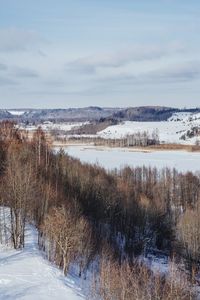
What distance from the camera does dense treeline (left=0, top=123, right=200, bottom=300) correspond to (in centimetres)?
3101

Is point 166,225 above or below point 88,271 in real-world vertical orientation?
below

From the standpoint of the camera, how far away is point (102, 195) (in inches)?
2731

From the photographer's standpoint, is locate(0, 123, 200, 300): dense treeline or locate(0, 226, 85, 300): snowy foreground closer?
locate(0, 226, 85, 300): snowy foreground

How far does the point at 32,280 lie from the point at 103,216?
34.3 m

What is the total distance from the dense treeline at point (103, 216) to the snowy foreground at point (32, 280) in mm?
1421

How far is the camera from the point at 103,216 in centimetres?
6494

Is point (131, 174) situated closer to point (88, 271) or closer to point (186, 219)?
point (186, 219)

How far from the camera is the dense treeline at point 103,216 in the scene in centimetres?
3101

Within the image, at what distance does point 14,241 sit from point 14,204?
387 cm

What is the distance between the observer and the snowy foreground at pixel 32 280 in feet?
94.7

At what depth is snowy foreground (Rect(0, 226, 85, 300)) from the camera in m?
28.9

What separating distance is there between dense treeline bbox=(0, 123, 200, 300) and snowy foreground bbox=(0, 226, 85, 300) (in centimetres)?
142

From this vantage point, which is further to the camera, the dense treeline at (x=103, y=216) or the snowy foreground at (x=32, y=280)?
the dense treeline at (x=103, y=216)

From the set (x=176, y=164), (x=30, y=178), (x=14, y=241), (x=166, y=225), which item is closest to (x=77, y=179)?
(x=166, y=225)
